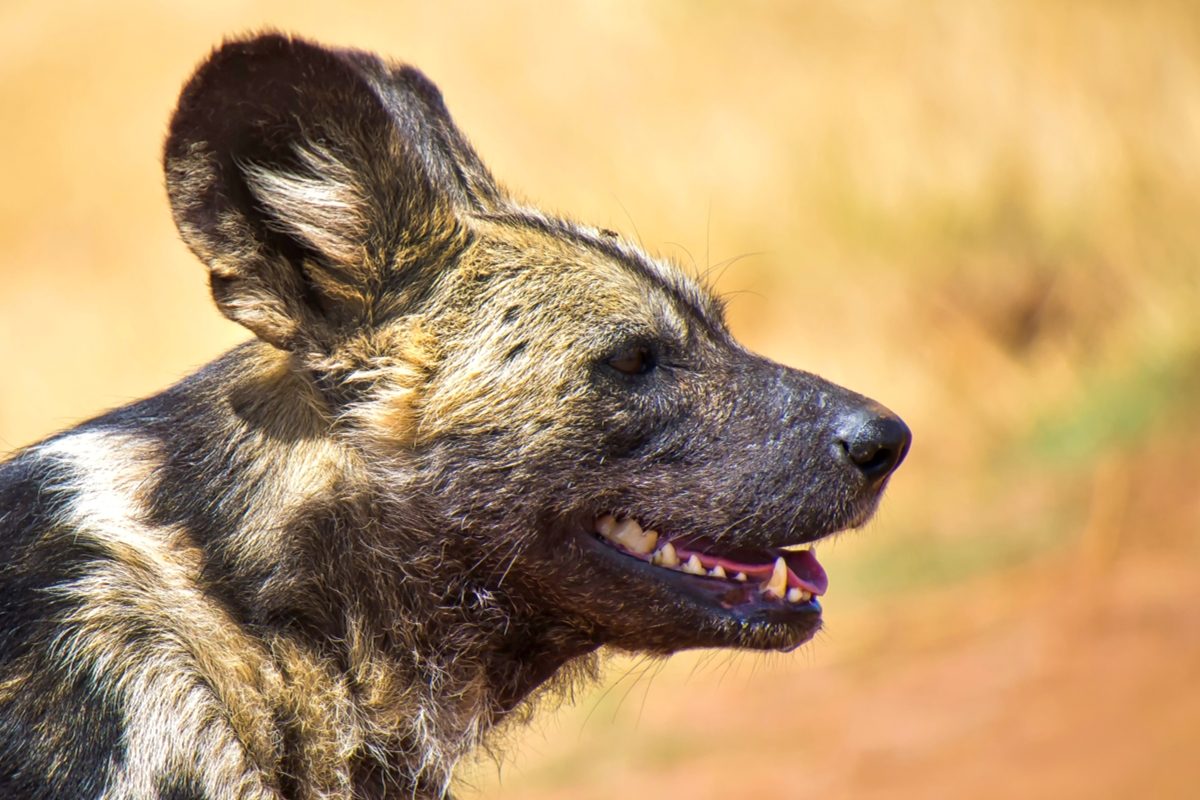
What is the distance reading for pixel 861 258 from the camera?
1311cm

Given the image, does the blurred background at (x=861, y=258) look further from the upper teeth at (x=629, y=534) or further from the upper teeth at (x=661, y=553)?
the upper teeth at (x=629, y=534)

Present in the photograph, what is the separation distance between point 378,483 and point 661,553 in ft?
2.48

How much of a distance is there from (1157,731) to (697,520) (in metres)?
4.63

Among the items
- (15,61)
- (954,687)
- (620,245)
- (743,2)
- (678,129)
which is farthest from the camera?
(15,61)

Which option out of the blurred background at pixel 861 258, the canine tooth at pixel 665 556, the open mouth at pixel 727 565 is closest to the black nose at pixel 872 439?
the open mouth at pixel 727 565

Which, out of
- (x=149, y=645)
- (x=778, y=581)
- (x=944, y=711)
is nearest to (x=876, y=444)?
(x=778, y=581)

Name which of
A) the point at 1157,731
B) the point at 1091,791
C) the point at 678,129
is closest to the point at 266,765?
the point at 1091,791

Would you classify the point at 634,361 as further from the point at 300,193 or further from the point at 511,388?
the point at 300,193

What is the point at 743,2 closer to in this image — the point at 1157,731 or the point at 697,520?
the point at 1157,731

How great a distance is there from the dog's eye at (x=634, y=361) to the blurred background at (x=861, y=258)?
509 centimetres

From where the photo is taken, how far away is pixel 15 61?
15.7m

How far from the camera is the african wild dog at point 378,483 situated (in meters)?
3.39

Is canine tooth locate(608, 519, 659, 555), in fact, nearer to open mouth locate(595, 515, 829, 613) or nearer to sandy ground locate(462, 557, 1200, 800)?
open mouth locate(595, 515, 829, 613)

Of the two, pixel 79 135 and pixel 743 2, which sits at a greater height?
pixel 743 2
